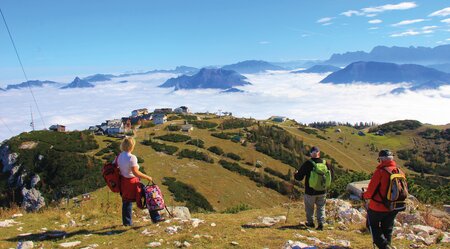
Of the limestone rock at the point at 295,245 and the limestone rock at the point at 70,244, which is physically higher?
the limestone rock at the point at 295,245

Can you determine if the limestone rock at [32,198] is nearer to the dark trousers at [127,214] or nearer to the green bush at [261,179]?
the green bush at [261,179]

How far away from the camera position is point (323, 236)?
9.27 metres

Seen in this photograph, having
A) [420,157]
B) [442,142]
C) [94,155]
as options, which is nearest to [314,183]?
[94,155]

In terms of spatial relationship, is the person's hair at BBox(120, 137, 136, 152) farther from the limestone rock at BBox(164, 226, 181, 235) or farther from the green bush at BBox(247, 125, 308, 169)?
the green bush at BBox(247, 125, 308, 169)

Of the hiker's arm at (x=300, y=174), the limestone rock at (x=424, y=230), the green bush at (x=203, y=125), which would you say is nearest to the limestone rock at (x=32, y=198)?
the hiker's arm at (x=300, y=174)

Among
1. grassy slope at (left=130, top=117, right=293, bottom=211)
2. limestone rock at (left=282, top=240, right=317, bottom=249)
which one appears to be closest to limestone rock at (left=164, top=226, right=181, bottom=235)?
limestone rock at (left=282, top=240, right=317, bottom=249)

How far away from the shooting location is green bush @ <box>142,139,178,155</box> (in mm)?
75625

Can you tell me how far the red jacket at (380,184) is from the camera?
25.1ft

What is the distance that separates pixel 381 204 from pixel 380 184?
16.8 inches

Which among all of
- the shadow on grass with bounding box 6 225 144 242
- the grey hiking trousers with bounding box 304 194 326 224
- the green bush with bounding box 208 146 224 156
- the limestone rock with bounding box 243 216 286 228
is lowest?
the green bush with bounding box 208 146 224 156

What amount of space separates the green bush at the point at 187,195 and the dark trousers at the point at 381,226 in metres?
42.1

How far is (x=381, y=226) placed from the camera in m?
8.09

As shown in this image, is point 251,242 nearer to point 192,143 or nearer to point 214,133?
point 192,143

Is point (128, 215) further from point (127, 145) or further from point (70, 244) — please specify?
point (127, 145)
